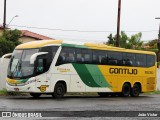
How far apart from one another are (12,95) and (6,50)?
2479 centimetres

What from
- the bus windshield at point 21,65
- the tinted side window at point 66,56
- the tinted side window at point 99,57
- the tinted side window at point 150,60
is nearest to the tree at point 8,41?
the tinted side window at point 150,60

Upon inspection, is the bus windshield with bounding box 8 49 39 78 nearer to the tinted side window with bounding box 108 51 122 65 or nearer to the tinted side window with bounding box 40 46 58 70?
the tinted side window with bounding box 40 46 58 70

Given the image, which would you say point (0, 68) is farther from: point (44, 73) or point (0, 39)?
point (0, 39)

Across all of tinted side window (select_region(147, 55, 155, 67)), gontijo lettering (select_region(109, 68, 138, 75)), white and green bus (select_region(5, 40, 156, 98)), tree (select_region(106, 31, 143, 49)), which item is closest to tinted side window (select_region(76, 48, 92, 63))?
white and green bus (select_region(5, 40, 156, 98))

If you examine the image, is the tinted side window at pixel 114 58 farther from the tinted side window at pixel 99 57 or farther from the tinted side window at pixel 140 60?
the tinted side window at pixel 140 60

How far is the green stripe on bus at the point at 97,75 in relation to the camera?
26455 millimetres

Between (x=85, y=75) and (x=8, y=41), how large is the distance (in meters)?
25.3

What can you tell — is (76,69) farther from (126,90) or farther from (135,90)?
(135,90)

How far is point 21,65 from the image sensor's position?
76.7 feet

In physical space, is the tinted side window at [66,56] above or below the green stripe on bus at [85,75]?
above

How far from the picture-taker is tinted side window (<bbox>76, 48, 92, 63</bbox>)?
83.4 feet

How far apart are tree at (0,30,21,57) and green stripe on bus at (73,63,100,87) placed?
78.6 ft

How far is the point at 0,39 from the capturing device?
49000 millimetres

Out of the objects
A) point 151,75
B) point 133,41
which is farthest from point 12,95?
point 133,41
